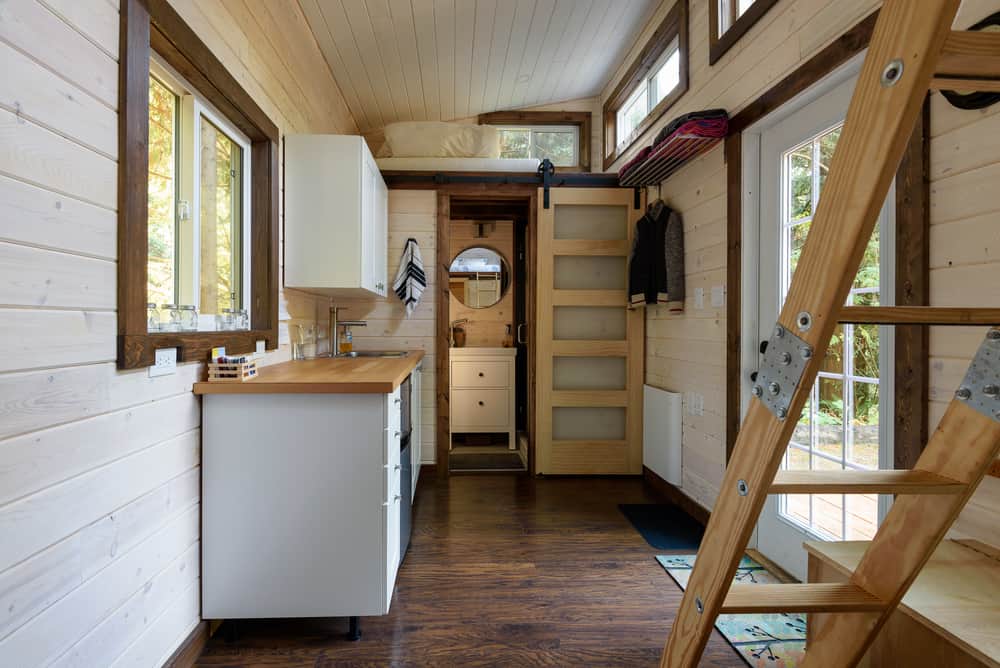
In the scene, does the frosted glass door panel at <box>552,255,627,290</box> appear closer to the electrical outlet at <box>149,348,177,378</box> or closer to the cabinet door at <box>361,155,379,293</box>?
the cabinet door at <box>361,155,379,293</box>

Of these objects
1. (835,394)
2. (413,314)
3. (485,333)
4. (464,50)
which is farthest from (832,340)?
(485,333)

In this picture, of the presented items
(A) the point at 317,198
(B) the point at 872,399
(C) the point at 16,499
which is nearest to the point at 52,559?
(C) the point at 16,499

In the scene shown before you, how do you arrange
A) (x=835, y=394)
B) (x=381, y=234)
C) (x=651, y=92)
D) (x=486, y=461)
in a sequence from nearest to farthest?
(x=835, y=394)
(x=381, y=234)
(x=651, y=92)
(x=486, y=461)

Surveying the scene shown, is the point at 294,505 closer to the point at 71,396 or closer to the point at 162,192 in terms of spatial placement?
the point at 71,396

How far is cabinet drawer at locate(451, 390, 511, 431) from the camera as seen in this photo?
435cm

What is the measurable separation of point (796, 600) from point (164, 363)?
1581 millimetres

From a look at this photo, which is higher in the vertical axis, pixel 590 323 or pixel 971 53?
pixel 971 53

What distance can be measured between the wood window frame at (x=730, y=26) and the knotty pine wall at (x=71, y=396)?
7.13 feet

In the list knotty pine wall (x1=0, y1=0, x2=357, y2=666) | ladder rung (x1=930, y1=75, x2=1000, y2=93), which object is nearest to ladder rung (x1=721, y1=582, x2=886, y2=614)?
ladder rung (x1=930, y1=75, x2=1000, y2=93)

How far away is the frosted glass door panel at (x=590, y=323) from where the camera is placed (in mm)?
3500

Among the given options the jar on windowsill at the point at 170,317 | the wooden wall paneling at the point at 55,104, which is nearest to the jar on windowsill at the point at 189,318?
the jar on windowsill at the point at 170,317

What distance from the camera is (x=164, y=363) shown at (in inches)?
54.2

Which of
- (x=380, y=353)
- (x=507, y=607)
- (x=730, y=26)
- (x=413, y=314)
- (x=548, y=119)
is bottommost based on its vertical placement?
(x=507, y=607)

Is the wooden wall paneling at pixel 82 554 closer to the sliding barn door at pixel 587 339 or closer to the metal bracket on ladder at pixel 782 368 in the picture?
the metal bracket on ladder at pixel 782 368
